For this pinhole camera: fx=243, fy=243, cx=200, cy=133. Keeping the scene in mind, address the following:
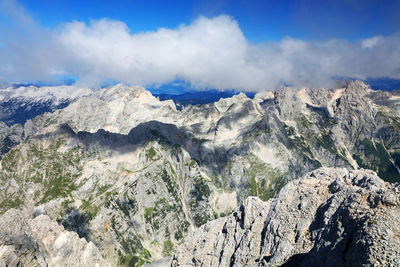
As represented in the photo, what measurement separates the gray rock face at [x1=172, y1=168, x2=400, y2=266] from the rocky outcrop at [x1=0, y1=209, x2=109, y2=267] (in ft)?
186

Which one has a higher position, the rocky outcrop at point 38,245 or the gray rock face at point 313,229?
the gray rock face at point 313,229

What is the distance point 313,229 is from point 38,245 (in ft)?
313

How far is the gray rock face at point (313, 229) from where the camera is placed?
26.4 m

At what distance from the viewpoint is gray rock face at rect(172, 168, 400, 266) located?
26375mm

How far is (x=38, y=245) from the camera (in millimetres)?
88812

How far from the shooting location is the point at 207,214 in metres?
199

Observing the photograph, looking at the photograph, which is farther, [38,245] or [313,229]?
[38,245]

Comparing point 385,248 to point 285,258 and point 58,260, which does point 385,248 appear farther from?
Answer: point 58,260

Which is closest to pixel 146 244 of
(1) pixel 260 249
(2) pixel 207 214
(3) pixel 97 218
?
(3) pixel 97 218

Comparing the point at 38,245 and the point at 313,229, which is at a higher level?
the point at 313,229

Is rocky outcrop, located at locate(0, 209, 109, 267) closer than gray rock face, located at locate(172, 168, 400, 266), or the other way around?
gray rock face, located at locate(172, 168, 400, 266)

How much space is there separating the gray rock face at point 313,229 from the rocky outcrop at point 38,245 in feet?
186

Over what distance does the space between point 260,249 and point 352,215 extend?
20973mm

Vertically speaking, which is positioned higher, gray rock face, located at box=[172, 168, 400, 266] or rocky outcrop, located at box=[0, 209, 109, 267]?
gray rock face, located at box=[172, 168, 400, 266]
